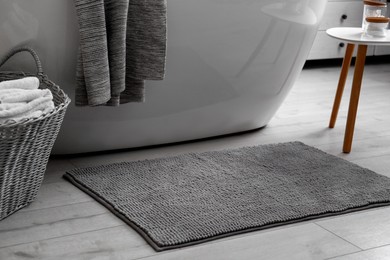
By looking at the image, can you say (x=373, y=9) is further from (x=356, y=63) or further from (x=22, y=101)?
(x=22, y=101)

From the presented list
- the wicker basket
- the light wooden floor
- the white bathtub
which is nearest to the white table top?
the white bathtub

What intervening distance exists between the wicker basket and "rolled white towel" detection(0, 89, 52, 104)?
56 mm

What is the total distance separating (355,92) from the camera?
2312 millimetres

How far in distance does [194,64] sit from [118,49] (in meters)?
0.37

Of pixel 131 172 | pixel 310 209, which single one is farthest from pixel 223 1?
pixel 310 209

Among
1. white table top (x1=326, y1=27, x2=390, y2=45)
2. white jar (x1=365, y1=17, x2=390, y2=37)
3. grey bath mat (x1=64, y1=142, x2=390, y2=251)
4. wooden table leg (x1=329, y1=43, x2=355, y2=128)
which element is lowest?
grey bath mat (x1=64, y1=142, x2=390, y2=251)

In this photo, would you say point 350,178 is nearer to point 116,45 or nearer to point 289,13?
point 289,13

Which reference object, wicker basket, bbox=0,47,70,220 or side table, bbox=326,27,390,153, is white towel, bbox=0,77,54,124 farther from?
side table, bbox=326,27,390,153

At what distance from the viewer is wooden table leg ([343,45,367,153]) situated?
90.5 inches

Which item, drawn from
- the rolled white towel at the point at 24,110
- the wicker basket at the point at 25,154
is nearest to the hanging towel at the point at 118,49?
the wicker basket at the point at 25,154

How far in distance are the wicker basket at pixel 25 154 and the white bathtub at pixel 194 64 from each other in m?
0.11

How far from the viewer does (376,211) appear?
6.15 ft

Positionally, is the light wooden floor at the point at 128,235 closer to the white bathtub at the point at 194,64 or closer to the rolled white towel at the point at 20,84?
the white bathtub at the point at 194,64


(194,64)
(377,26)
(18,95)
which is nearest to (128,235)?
(18,95)
